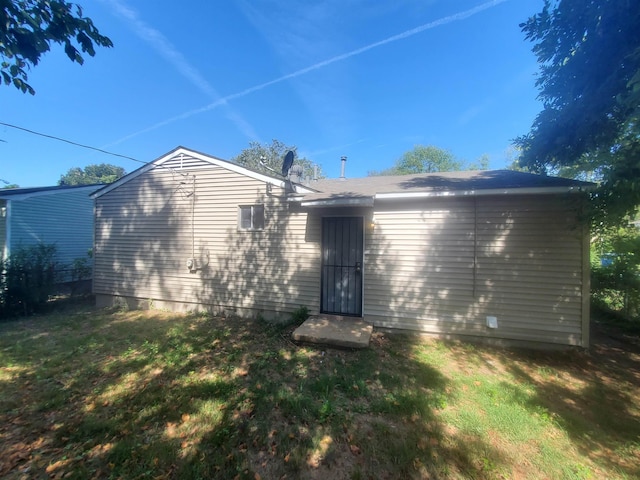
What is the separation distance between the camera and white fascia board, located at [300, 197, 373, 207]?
5227mm

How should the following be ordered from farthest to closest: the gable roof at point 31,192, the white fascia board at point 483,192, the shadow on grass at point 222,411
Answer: the gable roof at point 31,192 → the white fascia board at point 483,192 → the shadow on grass at point 222,411

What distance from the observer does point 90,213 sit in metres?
12.6

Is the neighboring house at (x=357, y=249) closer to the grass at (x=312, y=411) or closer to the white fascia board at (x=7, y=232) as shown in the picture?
the grass at (x=312, y=411)

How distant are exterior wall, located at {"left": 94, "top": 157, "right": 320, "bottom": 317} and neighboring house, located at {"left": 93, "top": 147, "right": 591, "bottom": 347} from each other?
3cm

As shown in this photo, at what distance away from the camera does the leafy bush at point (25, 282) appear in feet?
23.3

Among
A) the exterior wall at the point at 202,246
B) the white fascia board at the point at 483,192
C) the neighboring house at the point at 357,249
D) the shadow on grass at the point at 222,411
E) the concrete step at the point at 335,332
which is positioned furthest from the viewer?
the exterior wall at the point at 202,246

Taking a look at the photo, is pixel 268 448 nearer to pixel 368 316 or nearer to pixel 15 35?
pixel 368 316

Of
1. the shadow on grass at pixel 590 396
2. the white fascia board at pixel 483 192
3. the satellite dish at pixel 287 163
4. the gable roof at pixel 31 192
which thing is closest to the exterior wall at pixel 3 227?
the gable roof at pixel 31 192

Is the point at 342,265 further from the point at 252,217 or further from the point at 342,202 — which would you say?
the point at 252,217

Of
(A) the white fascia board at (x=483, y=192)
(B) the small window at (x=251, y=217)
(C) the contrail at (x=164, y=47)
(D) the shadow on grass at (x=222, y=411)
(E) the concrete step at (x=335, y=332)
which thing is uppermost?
(C) the contrail at (x=164, y=47)

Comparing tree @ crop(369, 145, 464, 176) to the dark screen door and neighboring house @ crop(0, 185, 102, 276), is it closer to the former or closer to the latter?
the dark screen door

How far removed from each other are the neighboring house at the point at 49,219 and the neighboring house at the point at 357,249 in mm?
5311

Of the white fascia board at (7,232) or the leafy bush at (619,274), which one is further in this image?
the white fascia board at (7,232)

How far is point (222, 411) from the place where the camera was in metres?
3.10
